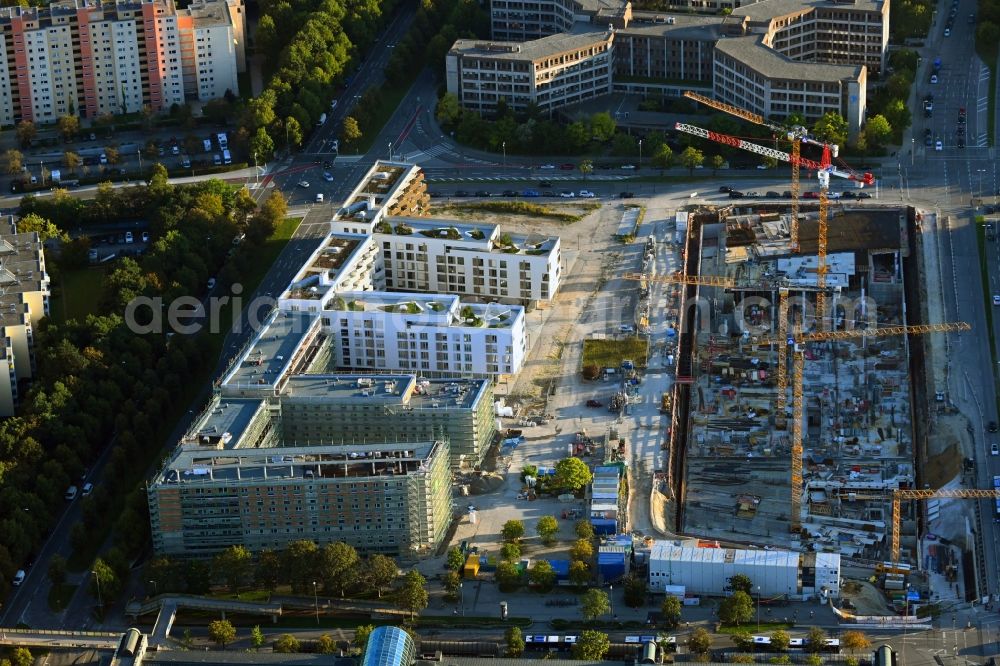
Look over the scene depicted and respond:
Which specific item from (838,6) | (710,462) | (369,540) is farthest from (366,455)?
(838,6)

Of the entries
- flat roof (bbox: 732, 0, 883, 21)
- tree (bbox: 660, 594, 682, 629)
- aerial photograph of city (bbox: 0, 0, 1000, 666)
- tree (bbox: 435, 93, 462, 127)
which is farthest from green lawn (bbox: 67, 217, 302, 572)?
flat roof (bbox: 732, 0, 883, 21)

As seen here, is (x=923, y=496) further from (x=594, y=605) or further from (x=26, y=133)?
(x=26, y=133)

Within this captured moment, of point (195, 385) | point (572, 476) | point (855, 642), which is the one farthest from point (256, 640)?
point (855, 642)

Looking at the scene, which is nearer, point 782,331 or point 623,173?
point 782,331

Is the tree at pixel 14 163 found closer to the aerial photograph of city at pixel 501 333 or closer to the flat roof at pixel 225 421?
the aerial photograph of city at pixel 501 333

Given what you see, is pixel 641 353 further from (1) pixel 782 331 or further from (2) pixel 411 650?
(2) pixel 411 650

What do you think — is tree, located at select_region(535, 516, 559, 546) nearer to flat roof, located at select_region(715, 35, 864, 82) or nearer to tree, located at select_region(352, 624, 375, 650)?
tree, located at select_region(352, 624, 375, 650)

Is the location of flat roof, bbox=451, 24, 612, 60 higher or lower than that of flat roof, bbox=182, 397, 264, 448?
higher
